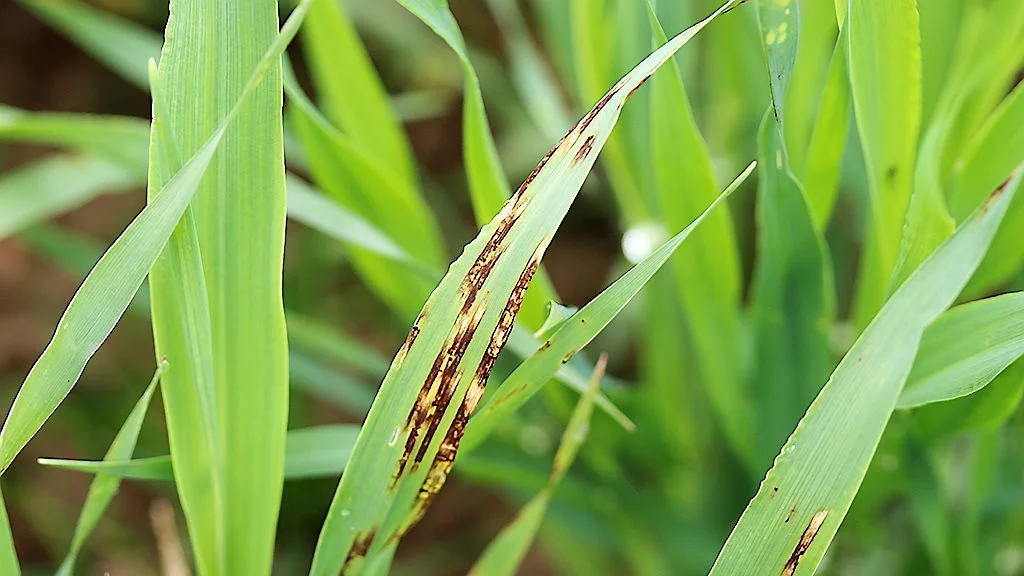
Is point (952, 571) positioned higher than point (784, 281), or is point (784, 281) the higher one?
point (784, 281)

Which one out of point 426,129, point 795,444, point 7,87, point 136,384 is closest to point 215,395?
point 795,444

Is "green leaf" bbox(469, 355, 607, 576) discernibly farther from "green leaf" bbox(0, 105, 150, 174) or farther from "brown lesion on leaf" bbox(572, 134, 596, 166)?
"green leaf" bbox(0, 105, 150, 174)

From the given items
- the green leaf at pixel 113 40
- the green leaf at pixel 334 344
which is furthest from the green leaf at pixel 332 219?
the green leaf at pixel 113 40

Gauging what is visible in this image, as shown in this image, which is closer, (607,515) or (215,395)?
(215,395)

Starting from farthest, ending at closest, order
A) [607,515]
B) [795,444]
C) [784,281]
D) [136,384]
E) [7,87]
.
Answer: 1. [7,87]
2. [136,384]
3. [607,515]
4. [784,281]
5. [795,444]

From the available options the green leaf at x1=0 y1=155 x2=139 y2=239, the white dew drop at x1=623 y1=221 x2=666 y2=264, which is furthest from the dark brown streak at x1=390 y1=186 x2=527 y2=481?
the green leaf at x1=0 y1=155 x2=139 y2=239

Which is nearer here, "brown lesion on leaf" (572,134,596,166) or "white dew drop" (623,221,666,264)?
"brown lesion on leaf" (572,134,596,166)

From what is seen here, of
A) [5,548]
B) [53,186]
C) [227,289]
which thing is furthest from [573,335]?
[53,186]

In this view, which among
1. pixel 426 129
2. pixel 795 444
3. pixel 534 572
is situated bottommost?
pixel 795 444

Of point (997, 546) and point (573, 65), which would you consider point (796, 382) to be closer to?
point (997, 546)
